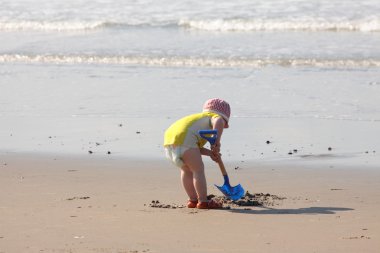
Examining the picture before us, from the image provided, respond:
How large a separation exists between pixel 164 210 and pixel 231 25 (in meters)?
17.6

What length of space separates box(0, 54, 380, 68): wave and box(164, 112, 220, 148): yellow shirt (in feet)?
31.3

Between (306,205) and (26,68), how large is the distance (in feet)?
34.5

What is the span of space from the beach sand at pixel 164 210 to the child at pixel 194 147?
0.59ft

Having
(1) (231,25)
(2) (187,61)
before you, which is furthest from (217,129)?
(1) (231,25)

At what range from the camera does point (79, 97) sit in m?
13.0

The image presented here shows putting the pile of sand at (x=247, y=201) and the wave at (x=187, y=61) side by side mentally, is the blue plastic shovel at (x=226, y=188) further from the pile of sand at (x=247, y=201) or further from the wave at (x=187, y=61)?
the wave at (x=187, y=61)

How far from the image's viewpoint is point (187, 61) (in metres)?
17.3

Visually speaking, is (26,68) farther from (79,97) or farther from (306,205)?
(306,205)

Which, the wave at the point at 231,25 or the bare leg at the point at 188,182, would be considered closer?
the bare leg at the point at 188,182

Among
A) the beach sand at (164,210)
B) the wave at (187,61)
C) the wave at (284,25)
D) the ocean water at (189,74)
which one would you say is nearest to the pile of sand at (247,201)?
the beach sand at (164,210)

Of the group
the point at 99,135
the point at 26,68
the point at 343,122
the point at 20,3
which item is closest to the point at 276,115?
the point at 343,122

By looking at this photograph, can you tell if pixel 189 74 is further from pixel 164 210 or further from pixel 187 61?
pixel 164 210

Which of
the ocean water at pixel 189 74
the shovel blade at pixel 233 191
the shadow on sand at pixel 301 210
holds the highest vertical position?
the ocean water at pixel 189 74

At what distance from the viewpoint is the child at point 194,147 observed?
6992mm
